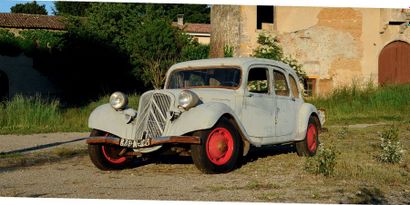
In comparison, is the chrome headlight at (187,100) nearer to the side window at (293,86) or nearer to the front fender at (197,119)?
the front fender at (197,119)

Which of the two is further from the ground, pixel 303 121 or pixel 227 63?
pixel 227 63

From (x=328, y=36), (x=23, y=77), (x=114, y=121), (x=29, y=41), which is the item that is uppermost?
(x=29, y=41)

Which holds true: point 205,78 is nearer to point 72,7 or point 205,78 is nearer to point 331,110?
point 331,110

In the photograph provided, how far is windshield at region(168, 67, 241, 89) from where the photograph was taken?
799 centimetres

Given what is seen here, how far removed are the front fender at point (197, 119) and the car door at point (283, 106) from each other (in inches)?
62.9

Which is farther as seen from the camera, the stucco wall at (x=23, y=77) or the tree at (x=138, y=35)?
the stucco wall at (x=23, y=77)

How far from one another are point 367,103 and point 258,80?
14.4 metres

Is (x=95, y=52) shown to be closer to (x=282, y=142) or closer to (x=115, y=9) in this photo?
(x=115, y=9)

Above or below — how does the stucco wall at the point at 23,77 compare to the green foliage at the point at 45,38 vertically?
below

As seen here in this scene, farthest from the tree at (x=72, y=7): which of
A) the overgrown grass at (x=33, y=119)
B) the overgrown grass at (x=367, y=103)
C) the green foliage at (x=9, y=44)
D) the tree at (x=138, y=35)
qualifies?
the overgrown grass at (x=33, y=119)

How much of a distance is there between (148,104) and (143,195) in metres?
2.04

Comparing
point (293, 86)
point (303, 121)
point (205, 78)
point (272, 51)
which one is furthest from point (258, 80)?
point (272, 51)

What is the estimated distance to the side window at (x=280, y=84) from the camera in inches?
344

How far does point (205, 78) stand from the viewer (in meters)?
8.20
